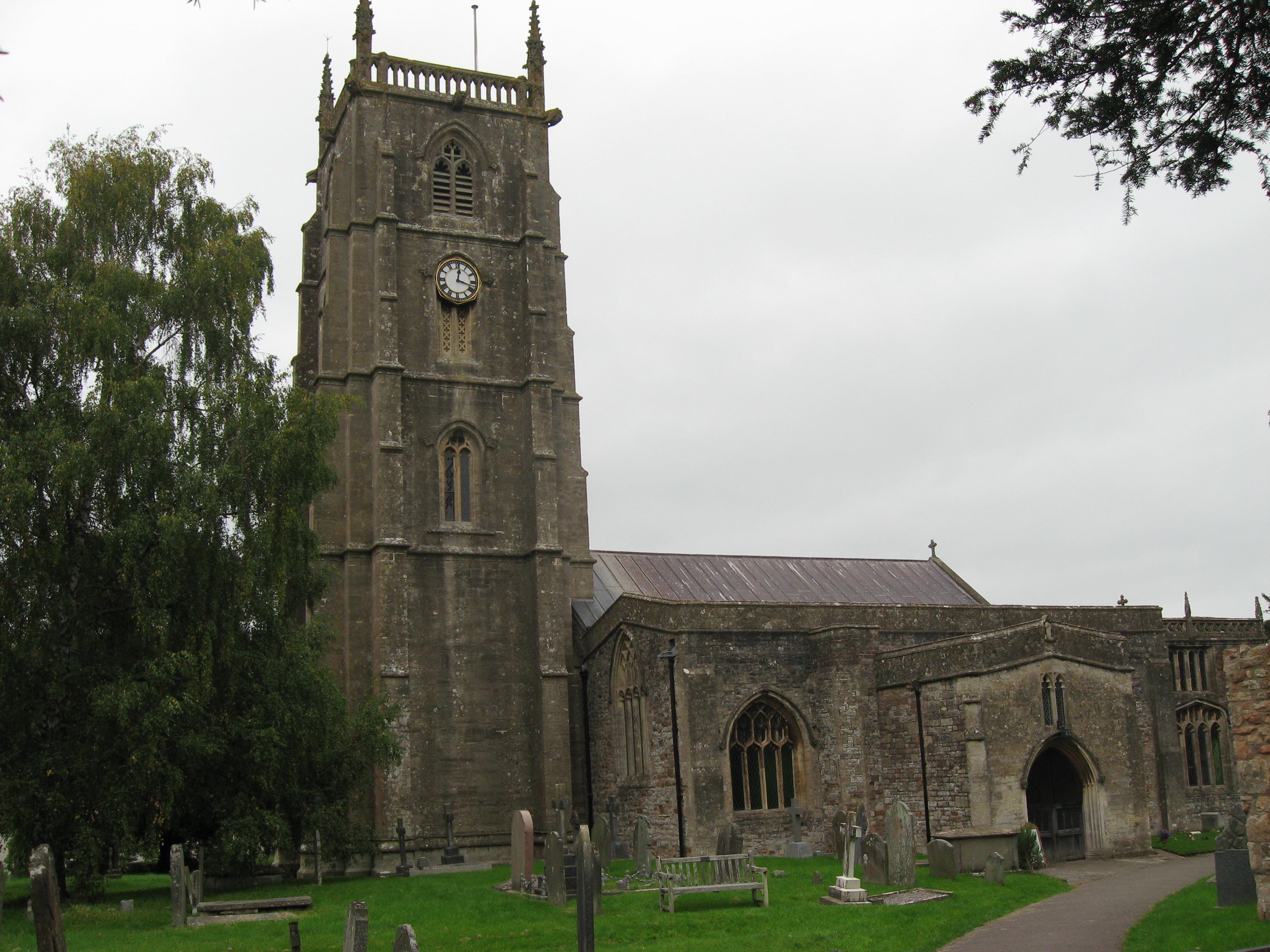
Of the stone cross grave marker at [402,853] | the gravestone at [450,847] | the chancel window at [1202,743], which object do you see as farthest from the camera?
the chancel window at [1202,743]

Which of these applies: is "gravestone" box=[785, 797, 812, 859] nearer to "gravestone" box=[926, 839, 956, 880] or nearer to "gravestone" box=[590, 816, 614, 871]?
"gravestone" box=[590, 816, 614, 871]

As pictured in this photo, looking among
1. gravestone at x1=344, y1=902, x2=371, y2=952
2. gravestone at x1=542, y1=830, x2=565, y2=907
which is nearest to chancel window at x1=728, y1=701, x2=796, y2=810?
gravestone at x1=542, y1=830, x2=565, y2=907

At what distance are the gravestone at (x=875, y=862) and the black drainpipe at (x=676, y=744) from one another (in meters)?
5.29

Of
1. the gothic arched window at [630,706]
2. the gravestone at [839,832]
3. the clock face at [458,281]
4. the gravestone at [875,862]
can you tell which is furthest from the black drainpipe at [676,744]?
the clock face at [458,281]

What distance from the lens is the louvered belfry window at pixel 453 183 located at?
31.4 m

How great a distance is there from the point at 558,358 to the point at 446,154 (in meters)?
6.35

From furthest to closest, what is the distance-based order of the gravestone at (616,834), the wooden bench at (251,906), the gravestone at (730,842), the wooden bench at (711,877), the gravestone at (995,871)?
1. the gravestone at (616,834)
2. the gravestone at (730,842)
3. the gravestone at (995,871)
4. the wooden bench at (251,906)
5. the wooden bench at (711,877)

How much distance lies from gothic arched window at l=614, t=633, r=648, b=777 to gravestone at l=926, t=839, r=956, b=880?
7.84 meters

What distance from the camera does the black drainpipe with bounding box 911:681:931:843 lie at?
896 inches

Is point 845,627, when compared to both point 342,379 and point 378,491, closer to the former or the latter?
point 378,491

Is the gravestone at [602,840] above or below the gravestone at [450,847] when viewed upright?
above

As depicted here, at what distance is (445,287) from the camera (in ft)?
99.8

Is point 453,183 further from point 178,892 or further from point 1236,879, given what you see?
point 1236,879

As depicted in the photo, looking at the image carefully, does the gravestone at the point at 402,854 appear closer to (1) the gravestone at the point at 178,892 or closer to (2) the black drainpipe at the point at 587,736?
(2) the black drainpipe at the point at 587,736
